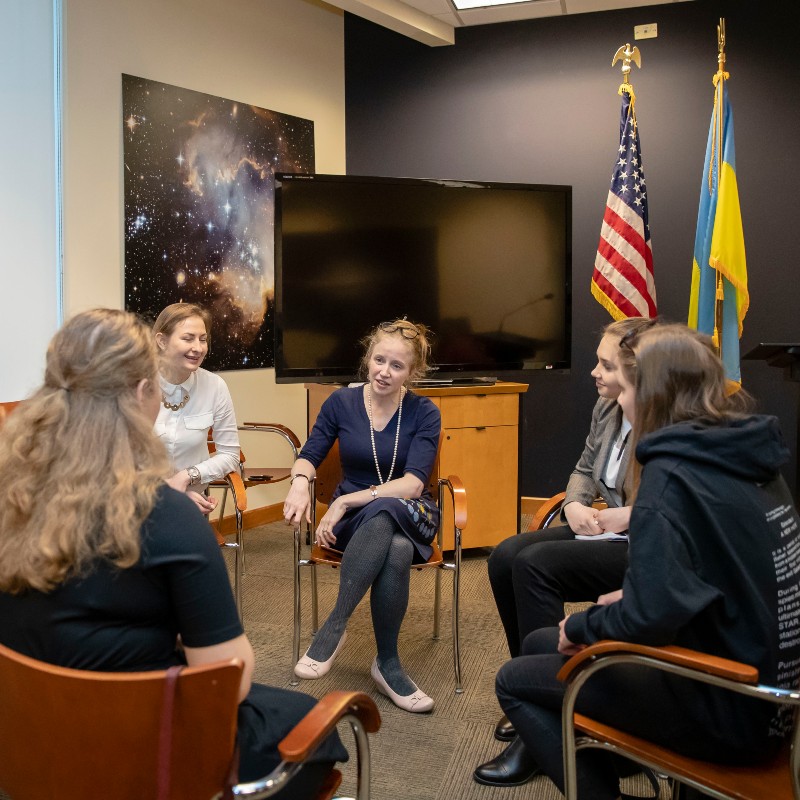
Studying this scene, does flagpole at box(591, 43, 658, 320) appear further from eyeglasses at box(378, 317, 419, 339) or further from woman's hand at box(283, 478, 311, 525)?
woman's hand at box(283, 478, 311, 525)

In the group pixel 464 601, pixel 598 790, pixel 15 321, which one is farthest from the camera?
pixel 464 601

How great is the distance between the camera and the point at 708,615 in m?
1.51

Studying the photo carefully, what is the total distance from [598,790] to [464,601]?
7.03ft

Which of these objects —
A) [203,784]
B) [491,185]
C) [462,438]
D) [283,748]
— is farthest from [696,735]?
[491,185]

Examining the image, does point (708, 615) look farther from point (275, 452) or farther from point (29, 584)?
point (275, 452)

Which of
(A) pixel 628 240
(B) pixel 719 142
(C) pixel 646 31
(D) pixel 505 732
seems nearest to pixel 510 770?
(D) pixel 505 732

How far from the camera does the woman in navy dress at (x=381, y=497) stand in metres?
2.74

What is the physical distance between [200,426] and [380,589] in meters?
1.00

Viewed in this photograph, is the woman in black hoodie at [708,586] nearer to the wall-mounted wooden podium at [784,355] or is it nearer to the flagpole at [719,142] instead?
the wall-mounted wooden podium at [784,355]

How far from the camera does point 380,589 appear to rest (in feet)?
9.02

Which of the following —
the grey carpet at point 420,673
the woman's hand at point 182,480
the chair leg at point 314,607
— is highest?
the woman's hand at point 182,480

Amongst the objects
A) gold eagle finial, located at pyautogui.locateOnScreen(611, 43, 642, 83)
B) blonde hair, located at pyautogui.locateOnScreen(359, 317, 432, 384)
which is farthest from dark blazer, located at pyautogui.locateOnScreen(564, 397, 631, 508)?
gold eagle finial, located at pyautogui.locateOnScreen(611, 43, 642, 83)

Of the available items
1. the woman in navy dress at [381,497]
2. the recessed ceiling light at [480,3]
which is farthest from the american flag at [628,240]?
the woman in navy dress at [381,497]

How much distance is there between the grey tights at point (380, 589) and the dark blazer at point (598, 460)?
0.58 m
